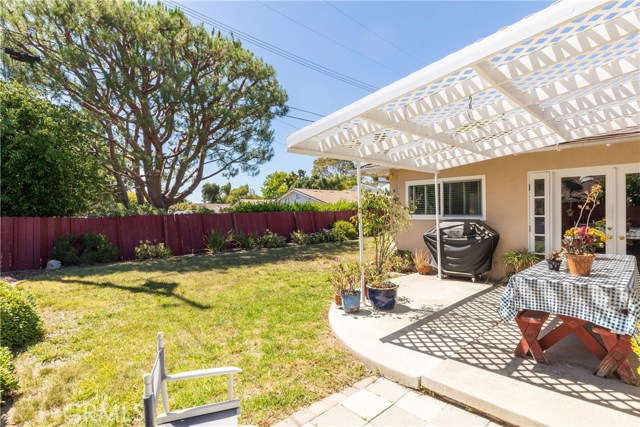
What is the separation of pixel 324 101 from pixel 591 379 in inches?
614

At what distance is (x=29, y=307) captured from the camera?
3.97 meters

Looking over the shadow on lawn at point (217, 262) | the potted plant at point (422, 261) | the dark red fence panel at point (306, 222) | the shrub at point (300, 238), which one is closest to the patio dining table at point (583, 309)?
the potted plant at point (422, 261)

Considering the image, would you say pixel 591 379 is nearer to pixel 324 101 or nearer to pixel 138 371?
pixel 138 371

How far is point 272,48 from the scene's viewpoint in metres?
13.6

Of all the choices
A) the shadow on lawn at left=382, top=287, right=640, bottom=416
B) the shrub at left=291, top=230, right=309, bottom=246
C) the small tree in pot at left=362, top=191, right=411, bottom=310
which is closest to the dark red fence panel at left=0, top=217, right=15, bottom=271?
the shrub at left=291, top=230, right=309, bottom=246

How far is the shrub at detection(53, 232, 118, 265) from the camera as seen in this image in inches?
362

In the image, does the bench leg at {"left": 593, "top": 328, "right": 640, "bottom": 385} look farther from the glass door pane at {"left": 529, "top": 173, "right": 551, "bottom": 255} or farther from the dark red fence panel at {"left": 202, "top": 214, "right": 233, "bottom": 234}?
the dark red fence panel at {"left": 202, "top": 214, "right": 233, "bottom": 234}

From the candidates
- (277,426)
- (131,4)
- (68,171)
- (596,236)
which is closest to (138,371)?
(277,426)

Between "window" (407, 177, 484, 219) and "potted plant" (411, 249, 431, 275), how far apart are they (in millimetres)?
958

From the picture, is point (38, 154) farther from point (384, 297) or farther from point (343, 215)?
point (343, 215)

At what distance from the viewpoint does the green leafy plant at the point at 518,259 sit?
584cm

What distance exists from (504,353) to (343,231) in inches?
503

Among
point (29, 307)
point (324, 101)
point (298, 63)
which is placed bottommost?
point (29, 307)

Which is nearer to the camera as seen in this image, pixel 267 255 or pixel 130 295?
pixel 130 295
